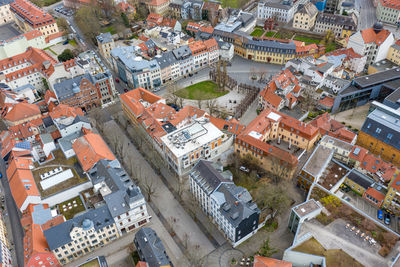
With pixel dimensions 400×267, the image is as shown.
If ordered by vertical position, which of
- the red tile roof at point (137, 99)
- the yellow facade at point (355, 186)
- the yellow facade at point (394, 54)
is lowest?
the yellow facade at point (355, 186)

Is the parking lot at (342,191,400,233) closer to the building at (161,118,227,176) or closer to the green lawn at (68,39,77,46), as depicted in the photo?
the building at (161,118,227,176)

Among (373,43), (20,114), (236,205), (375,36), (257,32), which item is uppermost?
(375,36)

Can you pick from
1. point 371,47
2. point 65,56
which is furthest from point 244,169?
point 65,56

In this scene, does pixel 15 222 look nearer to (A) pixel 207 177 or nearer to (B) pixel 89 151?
(B) pixel 89 151

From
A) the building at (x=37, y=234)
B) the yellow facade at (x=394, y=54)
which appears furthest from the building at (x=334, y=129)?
the building at (x=37, y=234)

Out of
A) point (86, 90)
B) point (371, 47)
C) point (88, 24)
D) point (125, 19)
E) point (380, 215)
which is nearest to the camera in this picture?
point (380, 215)

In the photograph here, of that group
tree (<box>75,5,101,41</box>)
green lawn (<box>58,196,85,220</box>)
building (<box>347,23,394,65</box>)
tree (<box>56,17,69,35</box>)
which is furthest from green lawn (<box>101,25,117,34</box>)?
building (<box>347,23,394,65</box>)

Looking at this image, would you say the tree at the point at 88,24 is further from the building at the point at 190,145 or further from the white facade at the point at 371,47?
the white facade at the point at 371,47
